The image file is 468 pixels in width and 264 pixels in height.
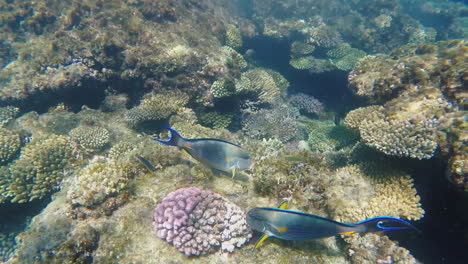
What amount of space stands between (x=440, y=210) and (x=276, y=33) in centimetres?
1110

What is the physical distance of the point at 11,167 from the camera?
5.77 m

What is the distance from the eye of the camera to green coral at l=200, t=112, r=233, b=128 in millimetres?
7793

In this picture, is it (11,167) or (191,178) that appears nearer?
(191,178)

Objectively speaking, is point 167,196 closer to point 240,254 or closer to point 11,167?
point 240,254

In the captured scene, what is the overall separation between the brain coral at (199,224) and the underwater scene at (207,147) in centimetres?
2

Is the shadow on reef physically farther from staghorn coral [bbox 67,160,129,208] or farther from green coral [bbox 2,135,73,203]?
green coral [bbox 2,135,73,203]

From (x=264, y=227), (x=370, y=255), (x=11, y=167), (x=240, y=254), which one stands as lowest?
(x=11, y=167)

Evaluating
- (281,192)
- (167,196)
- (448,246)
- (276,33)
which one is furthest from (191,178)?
(276,33)

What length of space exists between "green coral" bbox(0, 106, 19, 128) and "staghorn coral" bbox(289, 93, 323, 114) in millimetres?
10643

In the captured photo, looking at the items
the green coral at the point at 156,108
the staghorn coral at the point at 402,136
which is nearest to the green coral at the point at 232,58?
the green coral at the point at 156,108

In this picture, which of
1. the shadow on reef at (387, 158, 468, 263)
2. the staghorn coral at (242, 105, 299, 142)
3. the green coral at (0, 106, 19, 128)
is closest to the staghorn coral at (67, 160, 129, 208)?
the staghorn coral at (242, 105, 299, 142)

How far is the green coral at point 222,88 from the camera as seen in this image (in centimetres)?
752

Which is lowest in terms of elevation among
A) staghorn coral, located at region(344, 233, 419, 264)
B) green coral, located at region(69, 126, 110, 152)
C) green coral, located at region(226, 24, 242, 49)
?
green coral, located at region(69, 126, 110, 152)

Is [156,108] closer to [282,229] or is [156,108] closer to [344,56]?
[282,229]
